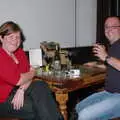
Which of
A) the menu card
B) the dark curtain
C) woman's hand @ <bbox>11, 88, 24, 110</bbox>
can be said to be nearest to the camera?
woman's hand @ <bbox>11, 88, 24, 110</bbox>

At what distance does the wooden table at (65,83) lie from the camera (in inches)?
89.9

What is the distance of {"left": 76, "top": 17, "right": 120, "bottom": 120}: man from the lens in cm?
215

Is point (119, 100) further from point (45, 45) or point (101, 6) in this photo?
point (101, 6)

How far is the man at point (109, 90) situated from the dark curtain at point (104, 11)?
3.41 ft

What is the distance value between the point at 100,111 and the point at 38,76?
2.19 ft

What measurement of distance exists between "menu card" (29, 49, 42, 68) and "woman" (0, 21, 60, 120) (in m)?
0.47

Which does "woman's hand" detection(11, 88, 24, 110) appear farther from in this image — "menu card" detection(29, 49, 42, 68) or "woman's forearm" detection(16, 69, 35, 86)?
"menu card" detection(29, 49, 42, 68)

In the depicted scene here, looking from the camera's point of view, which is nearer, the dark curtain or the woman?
the woman

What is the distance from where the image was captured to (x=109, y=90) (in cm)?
235

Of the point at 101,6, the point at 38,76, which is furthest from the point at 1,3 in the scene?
the point at 101,6

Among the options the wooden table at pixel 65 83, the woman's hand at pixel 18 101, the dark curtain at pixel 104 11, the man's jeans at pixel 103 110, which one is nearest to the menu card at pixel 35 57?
the wooden table at pixel 65 83

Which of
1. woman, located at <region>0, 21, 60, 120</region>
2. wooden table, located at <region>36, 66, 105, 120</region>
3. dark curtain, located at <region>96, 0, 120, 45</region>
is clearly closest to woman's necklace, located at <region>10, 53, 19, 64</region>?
woman, located at <region>0, 21, 60, 120</region>

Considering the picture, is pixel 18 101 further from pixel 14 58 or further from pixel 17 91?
pixel 14 58

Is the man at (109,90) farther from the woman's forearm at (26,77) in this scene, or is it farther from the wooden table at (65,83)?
the woman's forearm at (26,77)
